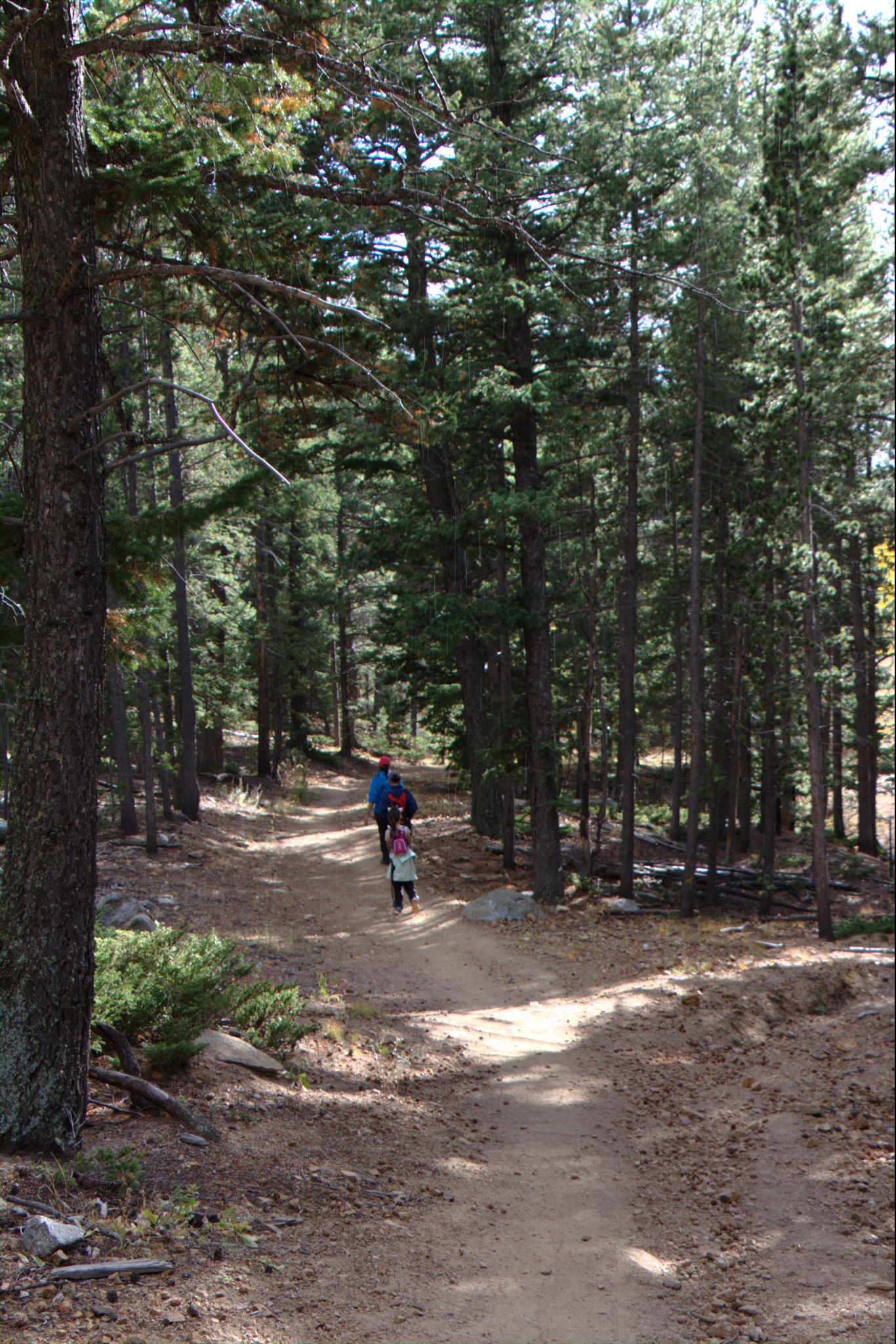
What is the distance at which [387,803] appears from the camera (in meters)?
14.0

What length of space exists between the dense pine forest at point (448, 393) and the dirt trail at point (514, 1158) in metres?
2.49

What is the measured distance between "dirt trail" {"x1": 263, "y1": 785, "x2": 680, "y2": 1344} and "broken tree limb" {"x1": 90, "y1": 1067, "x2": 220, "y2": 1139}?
4.95 ft

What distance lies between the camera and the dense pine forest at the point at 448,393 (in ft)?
17.7

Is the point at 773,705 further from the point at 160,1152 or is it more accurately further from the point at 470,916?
the point at 160,1152

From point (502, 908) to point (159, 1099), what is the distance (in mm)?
9800

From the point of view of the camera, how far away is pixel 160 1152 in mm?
5414

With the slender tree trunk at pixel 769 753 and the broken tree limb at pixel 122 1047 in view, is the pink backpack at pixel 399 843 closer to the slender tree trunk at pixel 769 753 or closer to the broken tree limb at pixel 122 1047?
the broken tree limb at pixel 122 1047

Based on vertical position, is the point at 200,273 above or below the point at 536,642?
above

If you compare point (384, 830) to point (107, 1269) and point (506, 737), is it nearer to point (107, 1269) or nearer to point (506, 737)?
point (506, 737)

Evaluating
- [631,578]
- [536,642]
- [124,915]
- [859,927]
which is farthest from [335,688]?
[124,915]

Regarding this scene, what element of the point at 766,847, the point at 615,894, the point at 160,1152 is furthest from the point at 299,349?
the point at 766,847

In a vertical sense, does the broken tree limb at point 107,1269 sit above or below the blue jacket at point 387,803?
below

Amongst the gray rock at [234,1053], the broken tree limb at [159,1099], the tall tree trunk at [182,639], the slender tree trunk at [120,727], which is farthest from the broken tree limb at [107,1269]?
the tall tree trunk at [182,639]

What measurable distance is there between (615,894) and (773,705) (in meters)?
5.51
